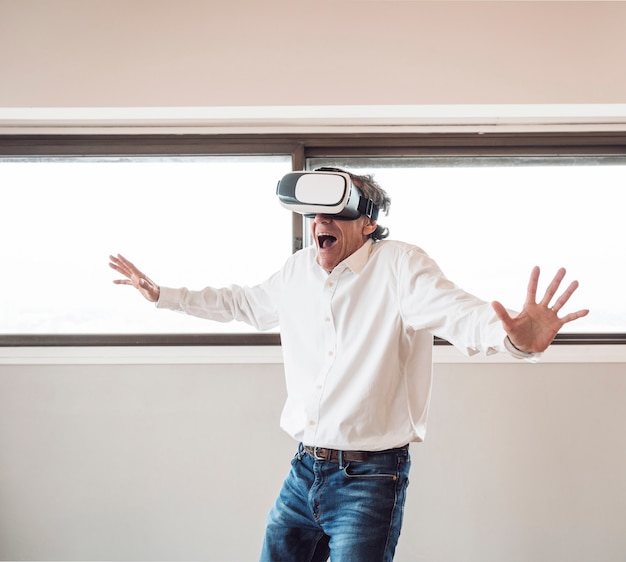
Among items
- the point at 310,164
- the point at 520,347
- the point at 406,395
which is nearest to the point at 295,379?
the point at 406,395

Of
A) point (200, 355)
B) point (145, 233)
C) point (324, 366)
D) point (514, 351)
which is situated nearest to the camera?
point (514, 351)

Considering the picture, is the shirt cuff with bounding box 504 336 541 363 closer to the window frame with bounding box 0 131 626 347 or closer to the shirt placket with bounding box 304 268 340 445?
the shirt placket with bounding box 304 268 340 445

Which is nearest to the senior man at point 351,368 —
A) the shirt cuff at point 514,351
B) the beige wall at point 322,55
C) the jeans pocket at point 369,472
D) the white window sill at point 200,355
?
the jeans pocket at point 369,472

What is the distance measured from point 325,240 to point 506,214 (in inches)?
43.8

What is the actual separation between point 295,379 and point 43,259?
1420 millimetres

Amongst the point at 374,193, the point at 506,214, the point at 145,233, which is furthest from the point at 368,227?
the point at 145,233

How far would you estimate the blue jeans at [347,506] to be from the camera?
152 cm

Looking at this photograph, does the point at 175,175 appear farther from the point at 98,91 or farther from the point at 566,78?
the point at 566,78

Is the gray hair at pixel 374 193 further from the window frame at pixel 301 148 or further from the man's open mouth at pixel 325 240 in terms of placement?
the window frame at pixel 301 148

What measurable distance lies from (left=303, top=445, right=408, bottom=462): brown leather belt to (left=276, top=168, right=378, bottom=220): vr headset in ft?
2.04

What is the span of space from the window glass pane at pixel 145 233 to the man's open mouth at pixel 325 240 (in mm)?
814

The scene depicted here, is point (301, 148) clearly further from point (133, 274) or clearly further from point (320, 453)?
point (320, 453)

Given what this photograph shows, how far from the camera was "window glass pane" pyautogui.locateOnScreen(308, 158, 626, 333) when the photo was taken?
2.50 meters

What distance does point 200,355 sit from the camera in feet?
7.91
